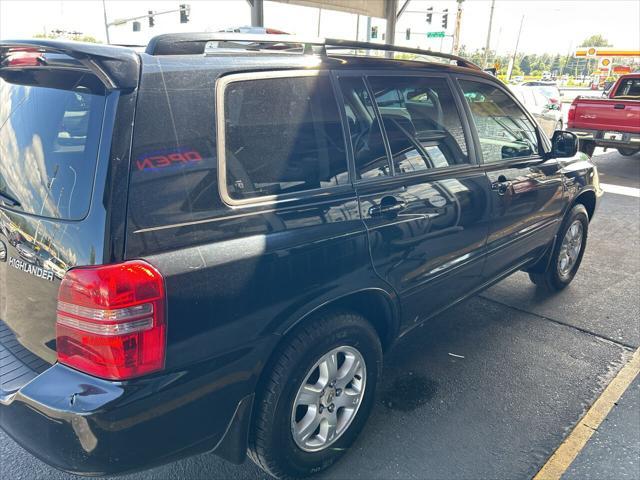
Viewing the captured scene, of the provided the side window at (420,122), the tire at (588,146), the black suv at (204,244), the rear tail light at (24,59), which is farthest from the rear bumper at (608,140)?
the rear tail light at (24,59)

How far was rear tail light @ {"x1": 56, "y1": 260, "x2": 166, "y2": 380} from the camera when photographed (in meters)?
1.62

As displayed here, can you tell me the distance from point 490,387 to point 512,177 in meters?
1.40

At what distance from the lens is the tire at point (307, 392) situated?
6.91 feet

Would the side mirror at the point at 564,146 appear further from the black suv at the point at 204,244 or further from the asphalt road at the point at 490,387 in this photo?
the black suv at the point at 204,244

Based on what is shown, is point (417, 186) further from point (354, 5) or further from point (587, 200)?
point (354, 5)

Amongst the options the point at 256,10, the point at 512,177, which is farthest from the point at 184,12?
the point at 512,177

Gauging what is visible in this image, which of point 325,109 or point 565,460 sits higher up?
point 325,109

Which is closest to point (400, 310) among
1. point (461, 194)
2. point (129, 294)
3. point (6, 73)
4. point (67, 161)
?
point (461, 194)

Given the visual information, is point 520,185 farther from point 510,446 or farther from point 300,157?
point 300,157

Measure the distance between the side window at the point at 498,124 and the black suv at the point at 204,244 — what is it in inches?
28.8

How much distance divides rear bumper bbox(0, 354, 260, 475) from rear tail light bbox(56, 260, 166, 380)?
0.23 feet

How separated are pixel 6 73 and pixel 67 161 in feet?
2.05

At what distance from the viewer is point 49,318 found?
1819 mm

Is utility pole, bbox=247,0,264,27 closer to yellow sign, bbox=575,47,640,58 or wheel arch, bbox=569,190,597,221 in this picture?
wheel arch, bbox=569,190,597,221
